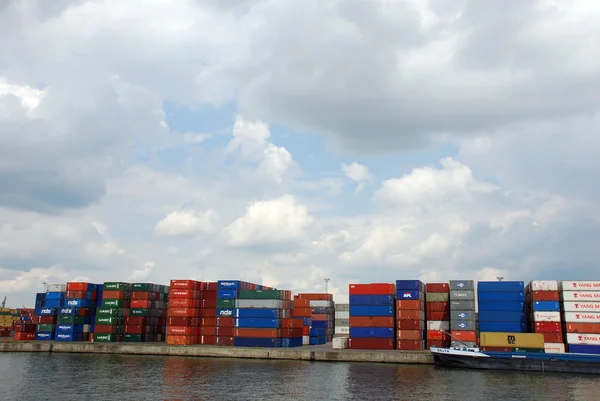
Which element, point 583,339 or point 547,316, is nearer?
point 583,339

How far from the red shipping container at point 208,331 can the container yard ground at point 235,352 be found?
4.37m

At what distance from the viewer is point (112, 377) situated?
5478 centimetres

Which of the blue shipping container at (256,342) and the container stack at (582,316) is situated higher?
the container stack at (582,316)

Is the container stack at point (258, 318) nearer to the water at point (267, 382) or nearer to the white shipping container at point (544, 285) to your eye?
the water at point (267, 382)

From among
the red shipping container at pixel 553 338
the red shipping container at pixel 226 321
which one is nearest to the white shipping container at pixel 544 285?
the red shipping container at pixel 553 338

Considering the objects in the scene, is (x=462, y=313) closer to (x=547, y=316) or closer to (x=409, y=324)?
(x=409, y=324)

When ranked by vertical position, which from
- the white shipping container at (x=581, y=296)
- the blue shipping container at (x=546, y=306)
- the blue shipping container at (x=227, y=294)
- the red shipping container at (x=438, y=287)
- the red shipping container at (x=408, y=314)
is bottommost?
the red shipping container at (x=408, y=314)

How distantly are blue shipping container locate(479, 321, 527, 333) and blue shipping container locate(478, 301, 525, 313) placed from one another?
1.88m

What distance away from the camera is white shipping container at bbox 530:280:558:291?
70562mm

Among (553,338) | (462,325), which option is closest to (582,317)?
(553,338)

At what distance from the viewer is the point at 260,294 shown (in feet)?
274

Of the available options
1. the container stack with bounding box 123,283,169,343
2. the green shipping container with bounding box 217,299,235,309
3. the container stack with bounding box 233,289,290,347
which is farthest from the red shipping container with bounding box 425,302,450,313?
the container stack with bounding box 123,283,169,343

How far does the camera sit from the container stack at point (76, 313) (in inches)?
3765

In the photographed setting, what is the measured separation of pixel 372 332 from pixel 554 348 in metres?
24.4
